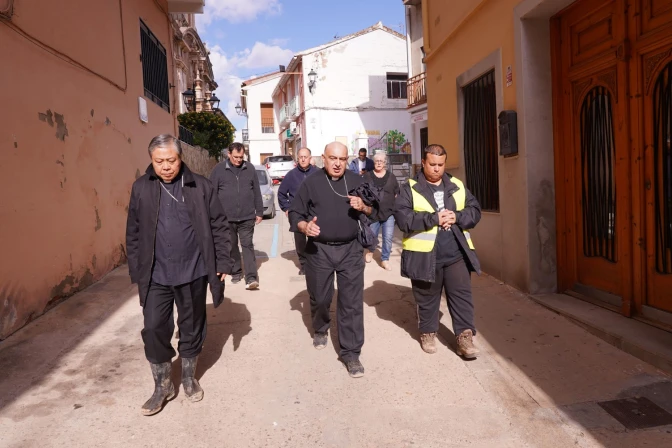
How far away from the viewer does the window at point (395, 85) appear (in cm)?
3020

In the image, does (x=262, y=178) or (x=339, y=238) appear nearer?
(x=339, y=238)

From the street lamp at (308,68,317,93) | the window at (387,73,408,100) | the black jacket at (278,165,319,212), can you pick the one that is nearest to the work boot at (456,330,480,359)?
the black jacket at (278,165,319,212)

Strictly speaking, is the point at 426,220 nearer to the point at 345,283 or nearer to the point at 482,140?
the point at 345,283

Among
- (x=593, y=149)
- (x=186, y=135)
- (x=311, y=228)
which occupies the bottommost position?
(x=311, y=228)

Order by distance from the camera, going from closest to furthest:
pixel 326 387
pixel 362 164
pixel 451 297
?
1. pixel 326 387
2. pixel 451 297
3. pixel 362 164

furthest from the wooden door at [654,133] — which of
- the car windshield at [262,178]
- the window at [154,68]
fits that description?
the car windshield at [262,178]

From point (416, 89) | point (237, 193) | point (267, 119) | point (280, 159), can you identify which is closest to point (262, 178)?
point (416, 89)

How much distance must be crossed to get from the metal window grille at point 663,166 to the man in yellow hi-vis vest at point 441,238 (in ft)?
4.97

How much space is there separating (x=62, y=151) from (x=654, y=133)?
5.95 m

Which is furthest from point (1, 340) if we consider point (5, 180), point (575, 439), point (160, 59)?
point (160, 59)

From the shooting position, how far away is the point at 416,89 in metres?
20.2

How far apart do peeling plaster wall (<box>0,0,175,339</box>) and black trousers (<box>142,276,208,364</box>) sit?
2.01 m

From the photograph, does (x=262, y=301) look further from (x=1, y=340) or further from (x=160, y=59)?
(x=160, y=59)

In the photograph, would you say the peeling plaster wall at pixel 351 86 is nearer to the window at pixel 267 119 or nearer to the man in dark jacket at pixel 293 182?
the window at pixel 267 119
